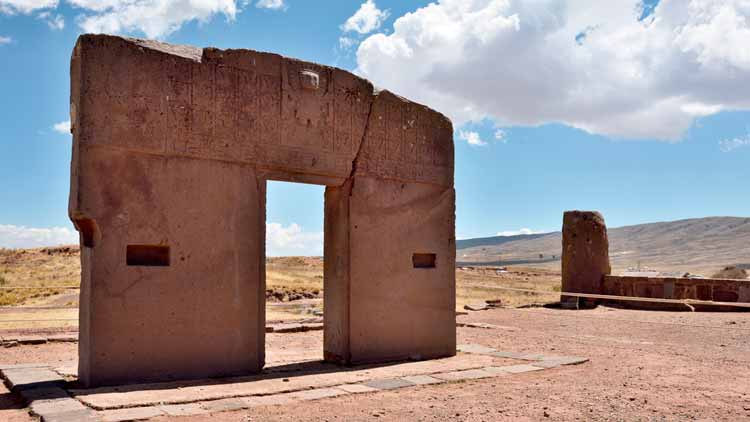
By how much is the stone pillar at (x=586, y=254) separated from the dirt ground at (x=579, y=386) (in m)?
5.19

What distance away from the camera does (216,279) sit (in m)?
6.38

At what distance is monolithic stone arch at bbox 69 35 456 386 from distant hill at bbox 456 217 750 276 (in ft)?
175

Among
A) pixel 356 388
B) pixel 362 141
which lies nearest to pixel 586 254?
pixel 362 141

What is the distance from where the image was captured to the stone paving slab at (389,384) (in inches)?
233

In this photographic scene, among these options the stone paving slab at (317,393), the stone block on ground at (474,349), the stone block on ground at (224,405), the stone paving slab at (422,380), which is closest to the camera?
the stone block on ground at (224,405)

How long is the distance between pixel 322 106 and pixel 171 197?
1.95m

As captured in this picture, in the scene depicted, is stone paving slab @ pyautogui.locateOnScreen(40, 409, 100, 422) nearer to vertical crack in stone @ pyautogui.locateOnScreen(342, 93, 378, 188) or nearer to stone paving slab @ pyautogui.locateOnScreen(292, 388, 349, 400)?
stone paving slab @ pyautogui.locateOnScreen(292, 388, 349, 400)

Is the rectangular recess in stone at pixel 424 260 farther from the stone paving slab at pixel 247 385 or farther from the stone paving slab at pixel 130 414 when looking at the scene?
the stone paving slab at pixel 130 414

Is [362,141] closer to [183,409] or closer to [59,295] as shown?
[183,409]

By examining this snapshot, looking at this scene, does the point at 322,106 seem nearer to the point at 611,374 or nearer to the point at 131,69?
the point at 131,69

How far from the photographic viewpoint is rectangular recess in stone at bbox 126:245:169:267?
6.00m

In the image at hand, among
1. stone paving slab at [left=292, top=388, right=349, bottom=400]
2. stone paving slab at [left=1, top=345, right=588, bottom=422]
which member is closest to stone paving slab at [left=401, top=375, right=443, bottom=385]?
stone paving slab at [left=1, top=345, right=588, bottom=422]

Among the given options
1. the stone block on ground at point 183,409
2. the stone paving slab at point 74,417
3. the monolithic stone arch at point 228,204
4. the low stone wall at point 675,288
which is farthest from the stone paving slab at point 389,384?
the low stone wall at point 675,288

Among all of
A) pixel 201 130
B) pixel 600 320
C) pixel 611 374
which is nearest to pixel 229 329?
pixel 201 130
